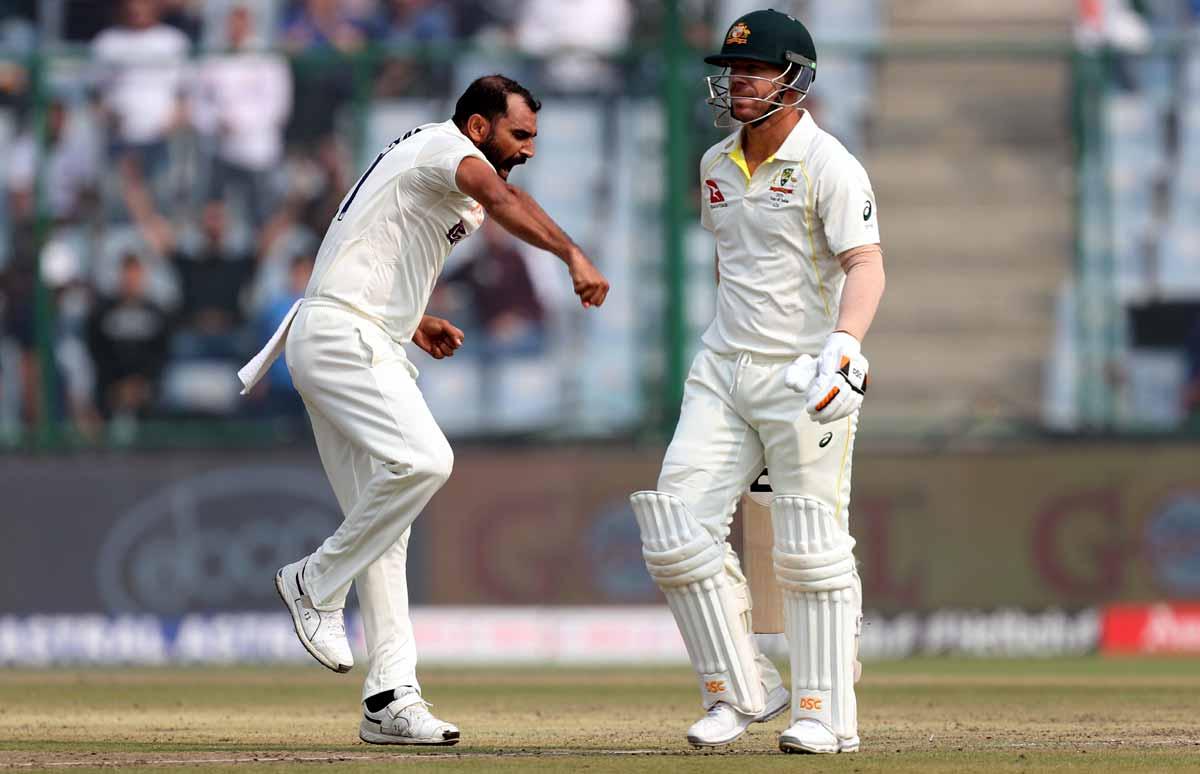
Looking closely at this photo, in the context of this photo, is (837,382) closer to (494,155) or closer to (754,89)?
(754,89)

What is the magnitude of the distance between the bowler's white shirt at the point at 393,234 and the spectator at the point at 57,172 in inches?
285

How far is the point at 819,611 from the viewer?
221 inches

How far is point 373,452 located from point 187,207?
7.37 m

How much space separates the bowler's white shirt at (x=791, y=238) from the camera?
5.64 m

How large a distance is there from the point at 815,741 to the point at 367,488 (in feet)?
4.72

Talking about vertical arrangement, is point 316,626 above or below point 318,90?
below

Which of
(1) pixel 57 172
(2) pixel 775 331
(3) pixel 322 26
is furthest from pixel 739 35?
(3) pixel 322 26

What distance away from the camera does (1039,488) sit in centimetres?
1191

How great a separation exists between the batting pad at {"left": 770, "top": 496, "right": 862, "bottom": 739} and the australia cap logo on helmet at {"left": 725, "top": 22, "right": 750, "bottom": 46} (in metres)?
1.27

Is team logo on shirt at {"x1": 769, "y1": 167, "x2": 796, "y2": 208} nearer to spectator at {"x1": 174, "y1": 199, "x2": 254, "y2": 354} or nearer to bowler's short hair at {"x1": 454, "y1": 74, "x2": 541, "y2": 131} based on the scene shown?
bowler's short hair at {"x1": 454, "y1": 74, "x2": 541, "y2": 131}

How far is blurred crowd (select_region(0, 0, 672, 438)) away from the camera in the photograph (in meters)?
12.6

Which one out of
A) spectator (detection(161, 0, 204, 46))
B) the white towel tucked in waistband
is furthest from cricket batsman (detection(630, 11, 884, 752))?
spectator (detection(161, 0, 204, 46))

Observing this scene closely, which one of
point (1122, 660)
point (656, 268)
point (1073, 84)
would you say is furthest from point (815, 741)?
point (1073, 84)

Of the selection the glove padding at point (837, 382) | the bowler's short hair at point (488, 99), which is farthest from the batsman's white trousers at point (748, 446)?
the bowler's short hair at point (488, 99)
